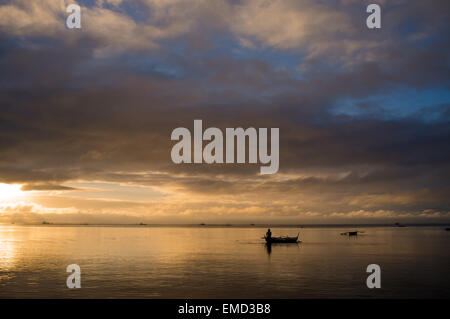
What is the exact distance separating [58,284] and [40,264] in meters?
16.6
